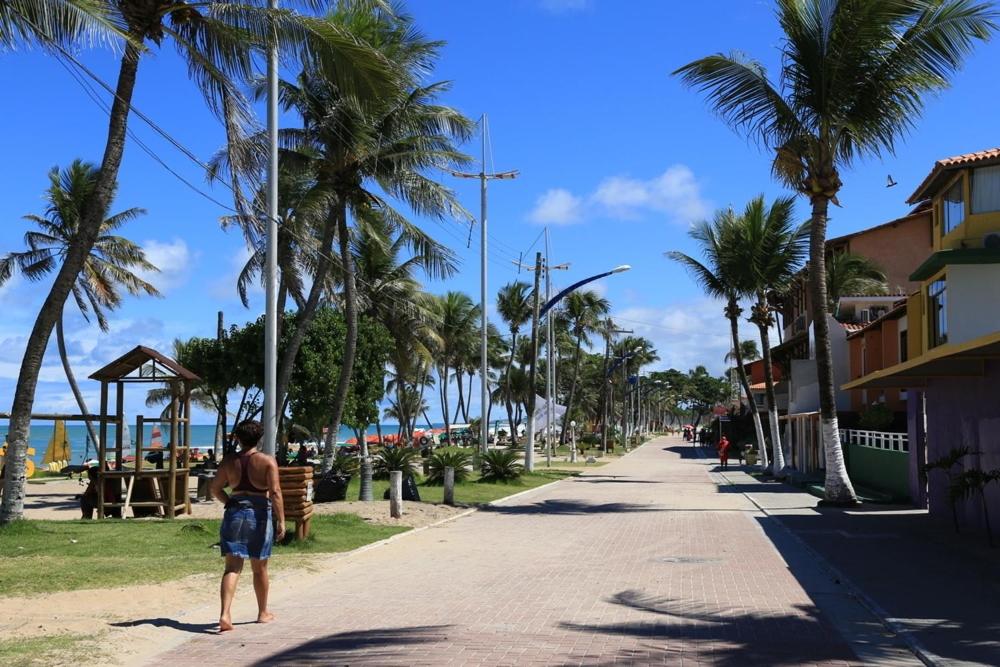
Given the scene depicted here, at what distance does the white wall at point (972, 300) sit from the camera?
693 inches

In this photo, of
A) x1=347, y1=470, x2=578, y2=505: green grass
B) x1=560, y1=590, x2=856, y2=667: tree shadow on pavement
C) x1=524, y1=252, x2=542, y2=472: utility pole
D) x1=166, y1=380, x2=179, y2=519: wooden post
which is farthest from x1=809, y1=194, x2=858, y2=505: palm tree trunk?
x1=524, y1=252, x2=542, y2=472: utility pole

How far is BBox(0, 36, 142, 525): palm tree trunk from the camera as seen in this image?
49.6 feet

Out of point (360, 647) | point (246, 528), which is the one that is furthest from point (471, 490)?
point (360, 647)

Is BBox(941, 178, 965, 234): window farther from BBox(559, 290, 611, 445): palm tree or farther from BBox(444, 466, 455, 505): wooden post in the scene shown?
BBox(559, 290, 611, 445): palm tree

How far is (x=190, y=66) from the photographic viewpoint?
51.8 feet

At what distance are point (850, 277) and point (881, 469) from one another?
67.6 ft

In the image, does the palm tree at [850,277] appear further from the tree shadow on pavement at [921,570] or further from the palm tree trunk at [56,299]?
the palm tree trunk at [56,299]

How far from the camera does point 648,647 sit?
7914 millimetres

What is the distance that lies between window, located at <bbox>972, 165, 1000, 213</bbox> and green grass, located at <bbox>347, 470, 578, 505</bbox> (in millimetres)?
11824

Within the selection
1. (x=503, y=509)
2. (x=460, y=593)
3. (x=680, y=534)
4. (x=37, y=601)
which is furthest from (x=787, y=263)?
(x=37, y=601)

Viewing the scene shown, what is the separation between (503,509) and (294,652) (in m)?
15.1

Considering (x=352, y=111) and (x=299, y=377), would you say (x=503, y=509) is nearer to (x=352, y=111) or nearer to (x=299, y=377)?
(x=352, y=111)

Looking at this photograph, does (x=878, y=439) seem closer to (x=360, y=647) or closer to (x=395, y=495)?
(x=395, y=495)

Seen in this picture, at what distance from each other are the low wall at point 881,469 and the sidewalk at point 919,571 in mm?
3049
